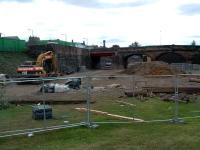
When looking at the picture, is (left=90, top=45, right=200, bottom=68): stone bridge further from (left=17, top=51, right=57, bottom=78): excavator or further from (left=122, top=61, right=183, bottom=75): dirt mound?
(left=17, top=51, right=57, bottom=78): excavator

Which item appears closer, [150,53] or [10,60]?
[10,60]

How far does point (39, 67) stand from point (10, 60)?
19.9 metres

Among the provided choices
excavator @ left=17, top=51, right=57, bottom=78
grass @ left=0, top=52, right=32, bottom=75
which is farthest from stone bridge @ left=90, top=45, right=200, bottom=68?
excavator @ left=17, top=51, right=57, bottom=78

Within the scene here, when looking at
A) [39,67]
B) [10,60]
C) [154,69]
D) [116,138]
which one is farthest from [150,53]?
[116,138]

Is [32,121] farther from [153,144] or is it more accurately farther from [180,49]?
[180,49]

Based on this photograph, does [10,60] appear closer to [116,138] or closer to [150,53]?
[150,53]

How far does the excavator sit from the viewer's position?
54188 mm

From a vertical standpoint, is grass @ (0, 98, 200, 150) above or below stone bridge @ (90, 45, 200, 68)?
below

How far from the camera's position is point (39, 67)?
182ft

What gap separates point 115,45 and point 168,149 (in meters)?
114

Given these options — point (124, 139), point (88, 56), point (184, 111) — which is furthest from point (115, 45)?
point (124, 139)

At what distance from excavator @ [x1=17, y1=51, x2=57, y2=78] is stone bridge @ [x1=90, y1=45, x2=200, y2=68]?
54227mm

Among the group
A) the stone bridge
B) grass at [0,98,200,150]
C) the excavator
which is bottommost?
grass at [0,98,200,150]

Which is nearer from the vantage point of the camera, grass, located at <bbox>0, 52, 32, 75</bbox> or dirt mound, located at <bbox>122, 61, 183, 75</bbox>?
dirt mound, located at <bbox>122, 61, 183, 75</bbox>
